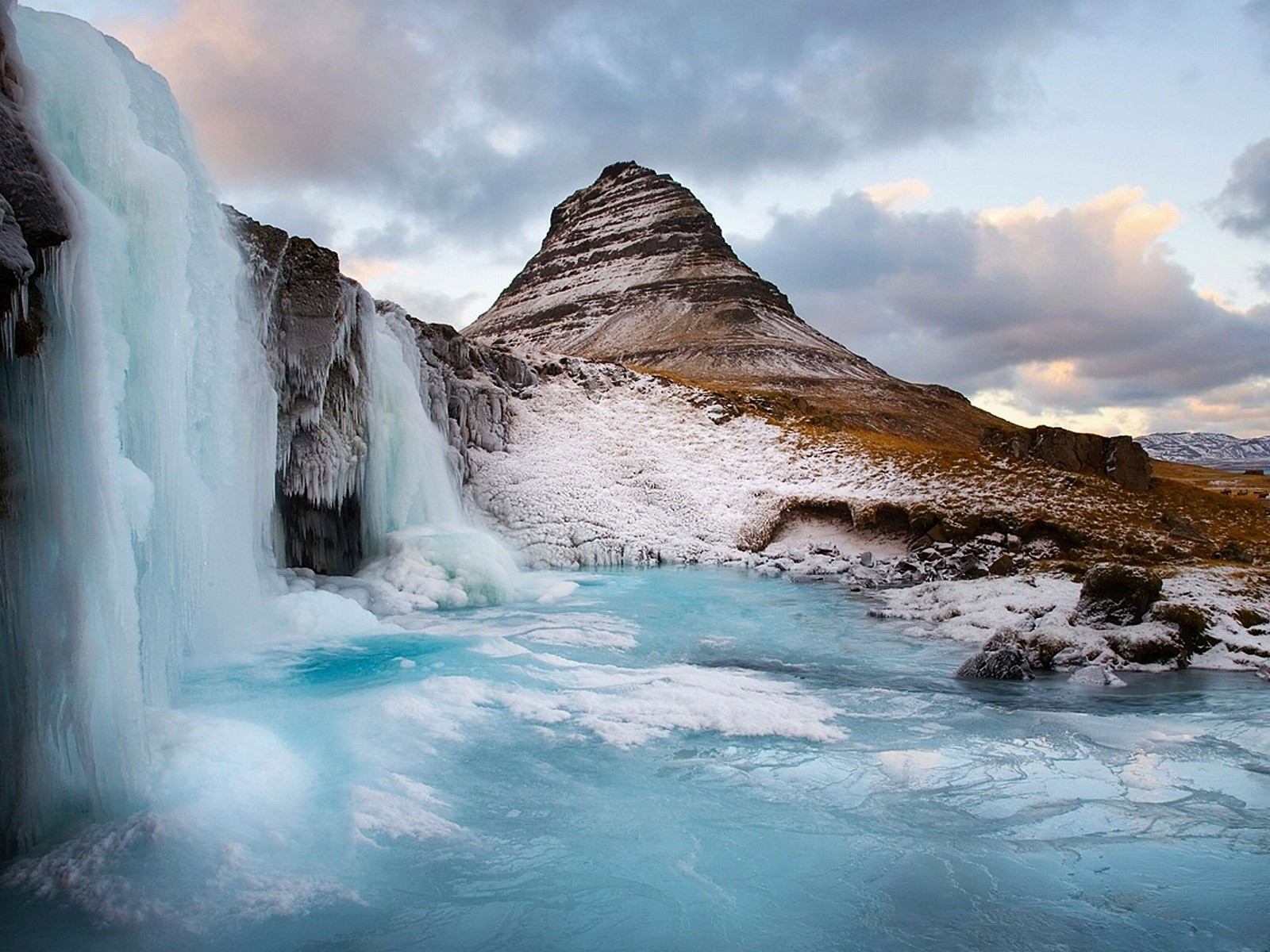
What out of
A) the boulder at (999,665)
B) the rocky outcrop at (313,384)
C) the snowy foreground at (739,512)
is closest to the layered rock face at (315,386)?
the rocky outcrop at (313,384)

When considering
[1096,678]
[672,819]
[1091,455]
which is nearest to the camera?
[672,819]

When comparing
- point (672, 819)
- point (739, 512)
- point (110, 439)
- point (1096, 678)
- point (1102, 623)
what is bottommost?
point (1096, 678)

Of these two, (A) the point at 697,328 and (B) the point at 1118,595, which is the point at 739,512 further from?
(A) the point at 697,328

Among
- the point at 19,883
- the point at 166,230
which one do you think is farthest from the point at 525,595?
the point at 19,883

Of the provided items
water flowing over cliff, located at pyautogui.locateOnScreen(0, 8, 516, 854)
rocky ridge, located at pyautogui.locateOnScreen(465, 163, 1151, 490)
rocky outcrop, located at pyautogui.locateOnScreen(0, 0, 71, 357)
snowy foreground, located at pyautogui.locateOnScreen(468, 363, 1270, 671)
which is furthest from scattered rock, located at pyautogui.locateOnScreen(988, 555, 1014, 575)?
rocky outcrop, located at pyautogui.locateOnScreen(0, 0, 71, 357)

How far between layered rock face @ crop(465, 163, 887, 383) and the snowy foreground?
40878mm

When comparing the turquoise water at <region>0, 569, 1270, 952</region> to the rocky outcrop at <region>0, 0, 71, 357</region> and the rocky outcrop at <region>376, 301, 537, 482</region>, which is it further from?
the rocky outcrop at <region>376, 301, 537, 482</region>

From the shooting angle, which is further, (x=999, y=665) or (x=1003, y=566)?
(x=1003, y=566)

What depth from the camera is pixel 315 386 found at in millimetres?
17234

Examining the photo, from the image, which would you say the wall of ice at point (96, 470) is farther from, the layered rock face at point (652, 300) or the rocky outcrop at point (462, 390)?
the layered rock face at point (652, 300)

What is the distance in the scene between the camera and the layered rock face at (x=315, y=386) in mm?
16625

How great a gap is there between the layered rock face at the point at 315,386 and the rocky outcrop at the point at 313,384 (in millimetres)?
19

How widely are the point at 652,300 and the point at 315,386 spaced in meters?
106

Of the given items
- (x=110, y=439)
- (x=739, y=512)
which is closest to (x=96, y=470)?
(x=110, y=439)
